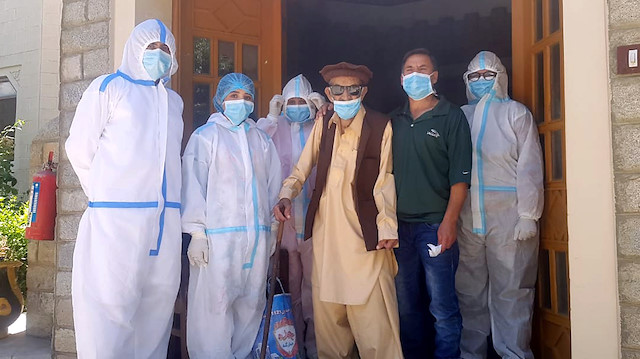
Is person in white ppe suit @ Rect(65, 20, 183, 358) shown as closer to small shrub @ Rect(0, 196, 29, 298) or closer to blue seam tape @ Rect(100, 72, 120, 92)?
blue seam tape @ Rect(100, 72, 120, 92)

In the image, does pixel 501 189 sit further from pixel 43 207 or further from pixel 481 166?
pixel 43 207

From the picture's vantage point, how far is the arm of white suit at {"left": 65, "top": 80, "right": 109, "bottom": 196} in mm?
3174

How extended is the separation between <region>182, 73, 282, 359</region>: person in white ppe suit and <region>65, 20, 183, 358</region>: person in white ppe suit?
120mm

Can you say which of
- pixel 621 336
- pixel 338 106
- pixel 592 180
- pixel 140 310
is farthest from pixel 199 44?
pixel 621 336

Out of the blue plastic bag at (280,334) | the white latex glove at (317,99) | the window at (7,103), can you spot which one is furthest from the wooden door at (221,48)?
the window at (7,103)

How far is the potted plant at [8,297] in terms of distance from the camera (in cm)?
518

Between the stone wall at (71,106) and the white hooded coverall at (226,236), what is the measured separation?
3.74ft

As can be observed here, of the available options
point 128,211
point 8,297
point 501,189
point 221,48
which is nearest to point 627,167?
point 501,189

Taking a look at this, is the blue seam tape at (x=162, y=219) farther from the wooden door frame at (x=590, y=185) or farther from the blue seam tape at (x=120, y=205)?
the wooden door frame at (x=590, y=185)

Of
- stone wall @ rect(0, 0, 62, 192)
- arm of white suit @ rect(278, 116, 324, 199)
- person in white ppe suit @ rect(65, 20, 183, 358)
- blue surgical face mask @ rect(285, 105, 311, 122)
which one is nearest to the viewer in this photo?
person in white ppe suit @ rect(65, 20, 183, 358)

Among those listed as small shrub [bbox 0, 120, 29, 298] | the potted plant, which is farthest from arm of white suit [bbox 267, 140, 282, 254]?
the potted plant

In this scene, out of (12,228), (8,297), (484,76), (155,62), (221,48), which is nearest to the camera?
(155,62)

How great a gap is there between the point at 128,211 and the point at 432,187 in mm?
1645

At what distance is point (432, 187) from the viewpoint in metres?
3.30
